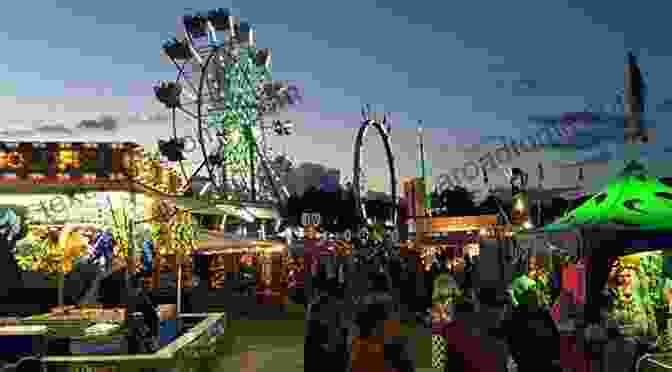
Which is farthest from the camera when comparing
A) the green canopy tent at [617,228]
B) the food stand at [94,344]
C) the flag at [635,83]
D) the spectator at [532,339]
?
the flag at [635,83]

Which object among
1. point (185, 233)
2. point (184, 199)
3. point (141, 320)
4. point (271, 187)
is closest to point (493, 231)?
point (271, 187)

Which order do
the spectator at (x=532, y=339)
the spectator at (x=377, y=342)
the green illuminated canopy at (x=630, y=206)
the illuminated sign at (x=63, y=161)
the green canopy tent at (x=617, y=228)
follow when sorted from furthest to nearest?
the illuminated sign at (x=63, y=161)
the green illuminated canopy at (x=630, y=206)
the green canopy tent at (x=617, y=228)
the spectator at (x=532, y=339)
the spectator at (x=377, y=342)

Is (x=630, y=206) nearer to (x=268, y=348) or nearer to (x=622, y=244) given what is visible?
(x=622, y=244)

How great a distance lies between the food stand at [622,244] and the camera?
27.7 ft

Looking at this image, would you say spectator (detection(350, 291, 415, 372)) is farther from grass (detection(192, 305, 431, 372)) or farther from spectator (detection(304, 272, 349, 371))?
grass (detection(192, 305, 431, 372))

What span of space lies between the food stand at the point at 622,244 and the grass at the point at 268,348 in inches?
88.0

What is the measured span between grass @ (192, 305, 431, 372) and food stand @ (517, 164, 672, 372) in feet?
7.33

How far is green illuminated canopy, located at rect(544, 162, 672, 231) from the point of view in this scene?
339 inches

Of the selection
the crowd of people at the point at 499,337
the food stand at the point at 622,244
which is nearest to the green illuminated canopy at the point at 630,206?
the food stand at the point at 622,244

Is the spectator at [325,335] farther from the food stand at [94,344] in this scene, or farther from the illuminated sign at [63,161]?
the illuminated sign at [63,161]

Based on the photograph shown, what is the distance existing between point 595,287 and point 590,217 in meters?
0.93

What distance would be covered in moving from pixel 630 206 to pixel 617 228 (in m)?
0.75

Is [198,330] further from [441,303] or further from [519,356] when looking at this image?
[519,356]

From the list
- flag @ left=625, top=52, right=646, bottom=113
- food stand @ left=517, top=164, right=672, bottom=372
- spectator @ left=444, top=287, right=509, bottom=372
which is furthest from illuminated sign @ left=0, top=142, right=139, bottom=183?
flag @ left=625, top=52, right=646, bottom=113
